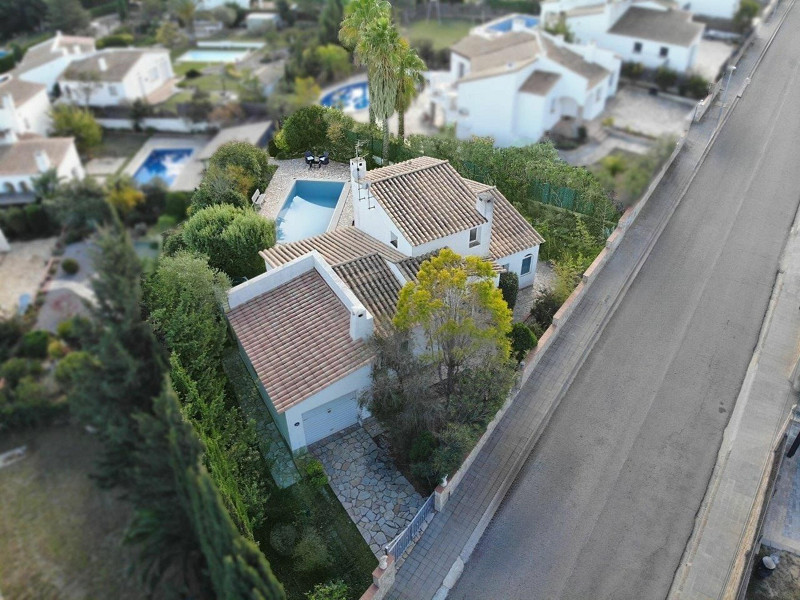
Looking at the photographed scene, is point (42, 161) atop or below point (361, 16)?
below

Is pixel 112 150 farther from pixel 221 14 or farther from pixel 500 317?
pixel 500 317

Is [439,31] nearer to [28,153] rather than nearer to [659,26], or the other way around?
[659,26]

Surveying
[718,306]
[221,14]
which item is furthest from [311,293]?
[221,14]

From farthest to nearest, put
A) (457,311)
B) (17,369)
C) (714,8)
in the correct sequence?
(714,8) < (457,311) < (17,369)

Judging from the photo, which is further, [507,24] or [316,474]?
[507,24]

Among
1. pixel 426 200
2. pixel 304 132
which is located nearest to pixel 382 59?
pixel 304 132

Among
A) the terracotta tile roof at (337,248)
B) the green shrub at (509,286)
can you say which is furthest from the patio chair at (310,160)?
the green shrub at (509,286)

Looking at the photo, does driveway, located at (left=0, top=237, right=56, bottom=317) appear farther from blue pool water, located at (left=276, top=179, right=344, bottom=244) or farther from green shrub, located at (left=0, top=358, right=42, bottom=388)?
green shrub, located at (left=0, top=358, right=42, bottom=388)
